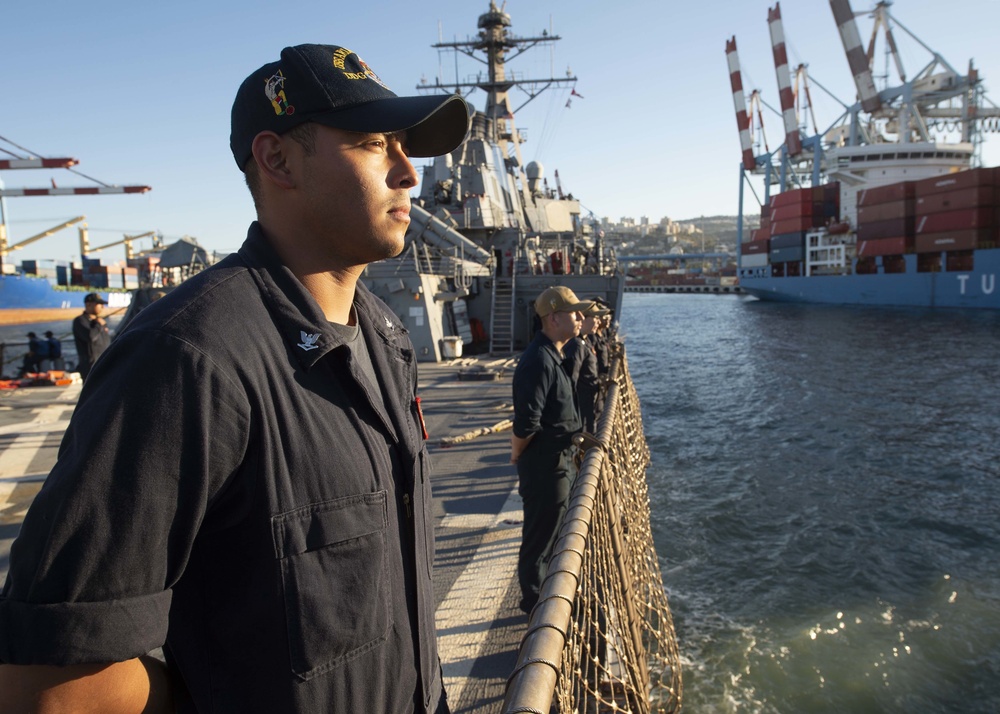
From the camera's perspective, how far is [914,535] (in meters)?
8.18

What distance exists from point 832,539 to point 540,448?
5.64m

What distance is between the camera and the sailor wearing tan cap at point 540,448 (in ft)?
13.2

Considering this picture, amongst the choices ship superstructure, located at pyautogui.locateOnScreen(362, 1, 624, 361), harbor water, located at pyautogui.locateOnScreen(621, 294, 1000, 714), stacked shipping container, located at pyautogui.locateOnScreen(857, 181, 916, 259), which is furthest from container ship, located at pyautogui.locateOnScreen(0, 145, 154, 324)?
stacked shipping container, located at pyautogui.locateOnScreen(857, 181, 916, 259)

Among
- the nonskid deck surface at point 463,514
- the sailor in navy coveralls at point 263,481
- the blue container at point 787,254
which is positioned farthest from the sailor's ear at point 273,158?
the blue container at point 787,254

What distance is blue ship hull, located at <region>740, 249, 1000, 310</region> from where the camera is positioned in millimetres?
38062

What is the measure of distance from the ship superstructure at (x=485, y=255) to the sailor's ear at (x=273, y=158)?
10.5m

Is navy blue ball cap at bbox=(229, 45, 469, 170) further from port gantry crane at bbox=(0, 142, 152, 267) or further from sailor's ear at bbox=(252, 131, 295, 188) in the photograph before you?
port gantry crane at bbox=(0, 142, 152, 267)

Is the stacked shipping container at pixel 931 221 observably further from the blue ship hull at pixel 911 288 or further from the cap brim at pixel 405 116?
the cap brim at pixel 405 116

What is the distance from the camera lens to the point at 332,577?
1095 millimetres

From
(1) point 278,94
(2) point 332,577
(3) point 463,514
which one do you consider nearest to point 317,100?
(1) point 278,94

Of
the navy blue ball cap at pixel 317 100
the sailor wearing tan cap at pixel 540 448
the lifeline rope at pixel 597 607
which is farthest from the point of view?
the sailor wearing tan cap at pixel 540 448

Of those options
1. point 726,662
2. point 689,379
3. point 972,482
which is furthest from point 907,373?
point 726,662

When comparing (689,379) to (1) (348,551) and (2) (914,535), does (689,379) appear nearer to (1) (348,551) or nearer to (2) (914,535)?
(2) (914,535)

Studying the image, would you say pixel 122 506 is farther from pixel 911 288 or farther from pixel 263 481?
pixel 911 288
